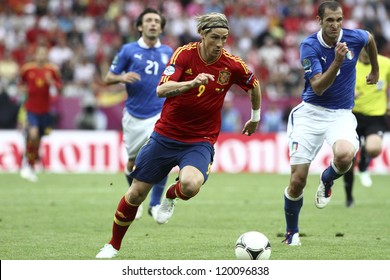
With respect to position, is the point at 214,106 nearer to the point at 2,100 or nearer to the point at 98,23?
the point at 2,100

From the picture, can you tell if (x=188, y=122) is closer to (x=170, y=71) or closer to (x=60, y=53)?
(x=170, y=71)

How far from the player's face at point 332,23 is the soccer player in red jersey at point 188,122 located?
119 cm

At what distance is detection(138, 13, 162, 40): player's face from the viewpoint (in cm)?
1332

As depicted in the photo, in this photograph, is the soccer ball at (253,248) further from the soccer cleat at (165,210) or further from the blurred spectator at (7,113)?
the blurred spectator at (7,113)

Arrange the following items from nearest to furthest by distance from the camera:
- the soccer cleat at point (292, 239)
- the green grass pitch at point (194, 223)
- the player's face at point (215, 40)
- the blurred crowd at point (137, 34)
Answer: the player's face at point (215, 40) < the green grass pitch at point (194, 223) < the soccer cleat at point (292, 239) < the blurred crowd at point (137, 34)

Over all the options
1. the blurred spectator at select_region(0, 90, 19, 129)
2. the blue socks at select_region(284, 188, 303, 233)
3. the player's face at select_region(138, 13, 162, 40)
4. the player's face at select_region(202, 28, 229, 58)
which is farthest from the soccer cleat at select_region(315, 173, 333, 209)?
the blurred spectator at select_region(0, 90, 19, 129)

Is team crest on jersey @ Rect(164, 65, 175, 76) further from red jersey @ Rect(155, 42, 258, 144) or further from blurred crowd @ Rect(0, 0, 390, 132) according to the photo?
blurred crowd @ Rect(0, 0, 390, 132)

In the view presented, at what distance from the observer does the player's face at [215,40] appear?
892 cm

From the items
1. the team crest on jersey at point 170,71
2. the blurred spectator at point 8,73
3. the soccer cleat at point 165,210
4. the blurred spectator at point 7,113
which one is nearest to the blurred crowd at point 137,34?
the blurred spectator at point 8,73

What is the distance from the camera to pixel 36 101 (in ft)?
67.8

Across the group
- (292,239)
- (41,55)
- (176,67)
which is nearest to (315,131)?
(292,239)
